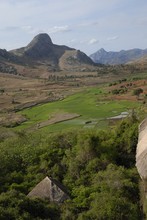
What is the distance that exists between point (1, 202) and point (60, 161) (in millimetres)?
9441

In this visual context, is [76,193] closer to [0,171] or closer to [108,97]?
[0,171]

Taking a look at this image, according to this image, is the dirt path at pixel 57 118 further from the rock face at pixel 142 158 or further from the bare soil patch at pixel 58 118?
the rock face at pixel 142 158

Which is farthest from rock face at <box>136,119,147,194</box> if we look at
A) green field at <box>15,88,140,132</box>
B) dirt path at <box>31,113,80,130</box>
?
dirt path at <box>31,113,80,130</box>

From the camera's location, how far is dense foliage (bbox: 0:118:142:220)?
2019cm

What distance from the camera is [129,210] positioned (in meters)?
20.2

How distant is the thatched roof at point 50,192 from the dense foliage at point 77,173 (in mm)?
618

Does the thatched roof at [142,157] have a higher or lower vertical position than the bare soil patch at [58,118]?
higher

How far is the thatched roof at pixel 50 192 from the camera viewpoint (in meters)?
→ 22.2

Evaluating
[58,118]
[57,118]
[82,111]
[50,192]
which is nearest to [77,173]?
[50,192]

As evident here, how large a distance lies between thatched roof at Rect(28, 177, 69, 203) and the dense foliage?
0.62m

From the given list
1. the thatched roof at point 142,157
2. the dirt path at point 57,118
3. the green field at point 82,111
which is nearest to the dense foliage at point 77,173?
the thatched roof at point 142,157

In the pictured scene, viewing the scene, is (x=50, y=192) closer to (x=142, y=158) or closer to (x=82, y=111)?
(x=142, y=158)

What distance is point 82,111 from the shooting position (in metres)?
68.3

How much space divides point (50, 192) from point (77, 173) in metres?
5.19
